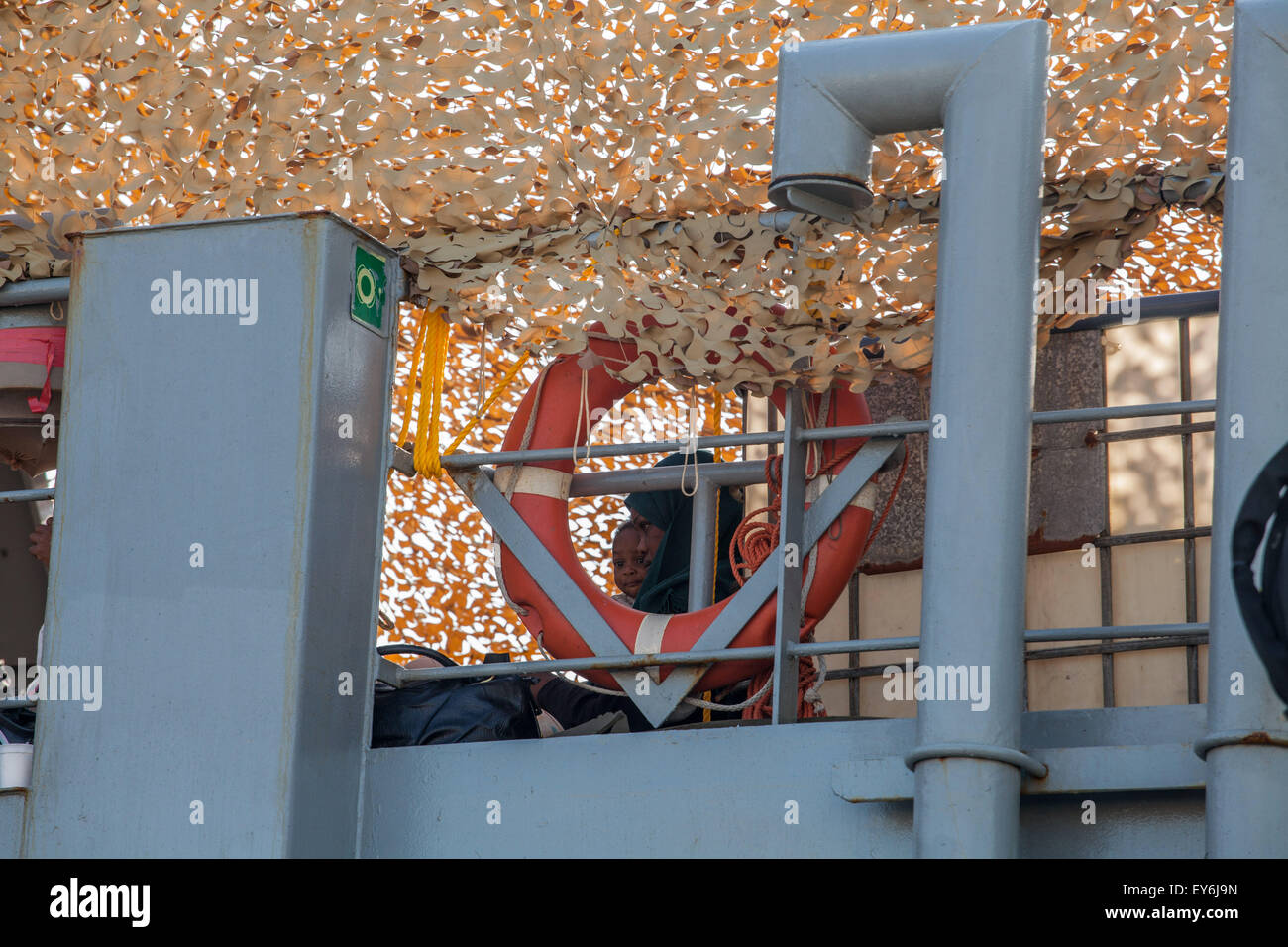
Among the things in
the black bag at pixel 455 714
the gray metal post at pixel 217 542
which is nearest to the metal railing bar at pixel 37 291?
the gray metal post at pixel 217 542

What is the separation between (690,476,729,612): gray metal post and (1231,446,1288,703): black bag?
5.98 ft

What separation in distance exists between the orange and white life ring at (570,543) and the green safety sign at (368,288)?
50cm

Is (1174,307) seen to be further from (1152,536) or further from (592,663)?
(592,663)

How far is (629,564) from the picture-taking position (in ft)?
20.5

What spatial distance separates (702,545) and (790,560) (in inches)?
25.0


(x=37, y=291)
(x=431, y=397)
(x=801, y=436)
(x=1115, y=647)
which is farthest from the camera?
(x=1115, y=647)

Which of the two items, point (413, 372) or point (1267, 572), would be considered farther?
point (413, 372)

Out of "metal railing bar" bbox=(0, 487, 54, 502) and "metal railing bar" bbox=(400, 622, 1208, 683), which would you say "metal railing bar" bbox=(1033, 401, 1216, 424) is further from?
"metal railing bar" bbox=(0, 487, 54, 502)

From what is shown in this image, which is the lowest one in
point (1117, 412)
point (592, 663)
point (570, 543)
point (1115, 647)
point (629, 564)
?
point (592, 663)

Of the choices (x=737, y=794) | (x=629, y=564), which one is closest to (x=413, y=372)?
(x=629, y=564)

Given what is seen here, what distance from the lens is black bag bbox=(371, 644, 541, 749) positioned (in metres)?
4.85

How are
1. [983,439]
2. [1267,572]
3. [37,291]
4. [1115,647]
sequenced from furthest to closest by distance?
[1115,647], [37,291], [983,439], [1267,572]

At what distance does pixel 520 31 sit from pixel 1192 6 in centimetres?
164
